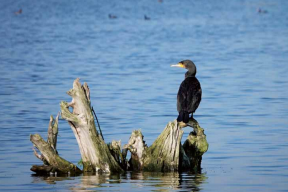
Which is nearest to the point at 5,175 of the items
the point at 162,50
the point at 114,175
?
the point at 114,175

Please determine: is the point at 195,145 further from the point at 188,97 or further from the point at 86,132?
the point at 86,132

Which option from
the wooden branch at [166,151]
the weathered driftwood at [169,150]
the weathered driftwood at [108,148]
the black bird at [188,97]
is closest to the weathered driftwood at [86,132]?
A: the weathered driftwood at [108,148]

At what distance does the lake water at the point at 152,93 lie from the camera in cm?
1002

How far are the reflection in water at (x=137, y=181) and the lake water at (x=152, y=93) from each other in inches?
0.5

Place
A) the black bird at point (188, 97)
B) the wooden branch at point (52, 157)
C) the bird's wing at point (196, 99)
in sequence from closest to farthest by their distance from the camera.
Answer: the wooden branch at point (52, 157) → the black bird at point (188, 97) → the bird's wing at point (196, 99)

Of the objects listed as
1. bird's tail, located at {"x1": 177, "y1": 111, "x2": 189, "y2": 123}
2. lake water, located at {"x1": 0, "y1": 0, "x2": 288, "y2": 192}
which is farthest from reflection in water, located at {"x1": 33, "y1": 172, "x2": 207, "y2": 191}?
bird's tail, located at {"x1": 177, "y1": 111, "x2": 189, "y2": 123}

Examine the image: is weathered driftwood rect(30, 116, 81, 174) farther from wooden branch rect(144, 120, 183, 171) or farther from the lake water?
wooden branch rect(144, 120, 183, 171)

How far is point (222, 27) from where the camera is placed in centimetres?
4812

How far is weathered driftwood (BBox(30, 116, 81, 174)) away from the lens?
9.84 m

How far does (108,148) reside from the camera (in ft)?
32.9

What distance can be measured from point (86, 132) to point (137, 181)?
964 mm

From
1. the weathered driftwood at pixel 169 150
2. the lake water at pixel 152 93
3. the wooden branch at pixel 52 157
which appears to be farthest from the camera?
the lake water at pixel 152 93

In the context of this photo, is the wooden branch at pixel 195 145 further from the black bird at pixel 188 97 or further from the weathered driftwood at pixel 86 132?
the weathered driftwood at pixel 86 132

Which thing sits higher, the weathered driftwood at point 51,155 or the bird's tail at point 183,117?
the bird's tail at point 183,117
